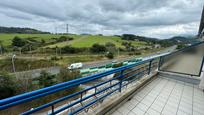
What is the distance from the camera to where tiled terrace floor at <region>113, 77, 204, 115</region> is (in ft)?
6.79

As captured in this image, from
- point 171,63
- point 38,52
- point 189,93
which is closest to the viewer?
point 189,93

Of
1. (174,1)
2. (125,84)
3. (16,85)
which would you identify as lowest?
(16,85)

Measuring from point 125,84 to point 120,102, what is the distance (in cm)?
56

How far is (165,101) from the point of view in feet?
7.93

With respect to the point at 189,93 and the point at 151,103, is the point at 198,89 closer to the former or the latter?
the point at 189,93

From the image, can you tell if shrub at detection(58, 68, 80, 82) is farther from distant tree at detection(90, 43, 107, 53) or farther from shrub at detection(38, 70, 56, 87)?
distant tree at detection(90, 43, 107, 53)

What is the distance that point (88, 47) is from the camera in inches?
1447

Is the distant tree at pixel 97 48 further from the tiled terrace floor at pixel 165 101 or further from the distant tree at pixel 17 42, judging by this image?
the tiled terrace floor at pixel 165 101

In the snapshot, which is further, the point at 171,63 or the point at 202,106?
the point at 171,63

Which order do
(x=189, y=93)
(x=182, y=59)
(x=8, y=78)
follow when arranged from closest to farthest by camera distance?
(x=189, y=93) → (x=182, y=59) → (x=8, y=78)

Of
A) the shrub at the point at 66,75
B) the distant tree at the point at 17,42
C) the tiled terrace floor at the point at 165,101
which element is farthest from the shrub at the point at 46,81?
the distant tree at the point at 17,42

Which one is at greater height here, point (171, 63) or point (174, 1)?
point (174, 1)

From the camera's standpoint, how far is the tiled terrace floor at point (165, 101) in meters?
2.07

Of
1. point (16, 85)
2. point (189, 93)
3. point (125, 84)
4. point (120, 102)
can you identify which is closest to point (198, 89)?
point (189, 93)
